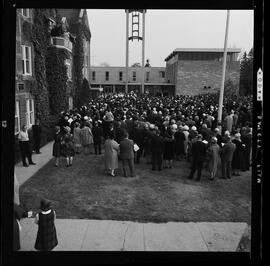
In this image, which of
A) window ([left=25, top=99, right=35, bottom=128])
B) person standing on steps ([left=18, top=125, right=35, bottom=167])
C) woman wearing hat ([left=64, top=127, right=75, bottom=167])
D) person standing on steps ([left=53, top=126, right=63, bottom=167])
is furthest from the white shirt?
woman wearing hat ([left=64, top=127, right=75, bottom=167])

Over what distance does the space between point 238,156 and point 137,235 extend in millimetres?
4855

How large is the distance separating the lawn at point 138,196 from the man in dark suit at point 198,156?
0.34 meters

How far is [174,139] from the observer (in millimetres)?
10531

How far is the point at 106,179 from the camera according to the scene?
8.61m

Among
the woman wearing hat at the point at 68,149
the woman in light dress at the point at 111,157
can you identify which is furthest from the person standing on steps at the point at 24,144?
the woman in light dress at the point at 111,157

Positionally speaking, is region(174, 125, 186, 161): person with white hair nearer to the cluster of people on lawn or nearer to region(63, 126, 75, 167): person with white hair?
the cluster of people on lawn

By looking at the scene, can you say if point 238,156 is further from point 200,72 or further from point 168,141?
point 200,72

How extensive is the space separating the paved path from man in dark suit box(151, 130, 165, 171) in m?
3.39

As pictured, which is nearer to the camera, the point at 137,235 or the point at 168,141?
the point at 137,235

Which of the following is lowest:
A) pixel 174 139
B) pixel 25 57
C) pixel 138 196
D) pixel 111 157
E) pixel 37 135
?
pixel 138 196

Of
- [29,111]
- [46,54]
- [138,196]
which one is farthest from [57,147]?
[46,54]
